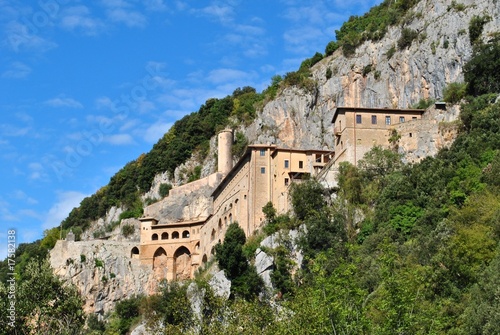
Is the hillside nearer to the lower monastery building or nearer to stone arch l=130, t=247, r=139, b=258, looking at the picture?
stone arch l=130, t=247, r=139, b=258

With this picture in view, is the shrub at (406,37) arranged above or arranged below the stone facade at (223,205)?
above

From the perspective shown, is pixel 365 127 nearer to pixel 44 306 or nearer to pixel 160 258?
pixel 160 258

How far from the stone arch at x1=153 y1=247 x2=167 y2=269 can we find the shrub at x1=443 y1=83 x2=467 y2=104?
101 feet

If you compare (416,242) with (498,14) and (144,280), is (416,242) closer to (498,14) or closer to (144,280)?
(498,14)

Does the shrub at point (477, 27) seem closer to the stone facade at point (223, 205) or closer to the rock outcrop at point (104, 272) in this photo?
the stone facade at point (223, 205)

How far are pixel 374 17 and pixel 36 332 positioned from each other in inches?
2819

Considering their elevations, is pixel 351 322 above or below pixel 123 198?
below

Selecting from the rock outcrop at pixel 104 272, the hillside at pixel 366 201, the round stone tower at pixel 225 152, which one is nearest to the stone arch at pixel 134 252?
the rock outcrop at pixel 104 272

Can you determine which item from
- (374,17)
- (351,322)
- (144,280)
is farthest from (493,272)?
(374,17)

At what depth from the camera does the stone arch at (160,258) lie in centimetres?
8494

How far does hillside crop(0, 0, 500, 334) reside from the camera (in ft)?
127

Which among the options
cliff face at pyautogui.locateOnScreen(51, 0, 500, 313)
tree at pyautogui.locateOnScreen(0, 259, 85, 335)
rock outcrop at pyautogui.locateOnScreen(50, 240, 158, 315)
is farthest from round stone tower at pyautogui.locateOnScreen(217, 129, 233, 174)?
tree at pyautogui.locateOnScreen(0, 259, 85, 335)

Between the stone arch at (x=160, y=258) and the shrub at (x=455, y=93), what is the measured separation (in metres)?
30.9

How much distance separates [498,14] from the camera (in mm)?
74438
